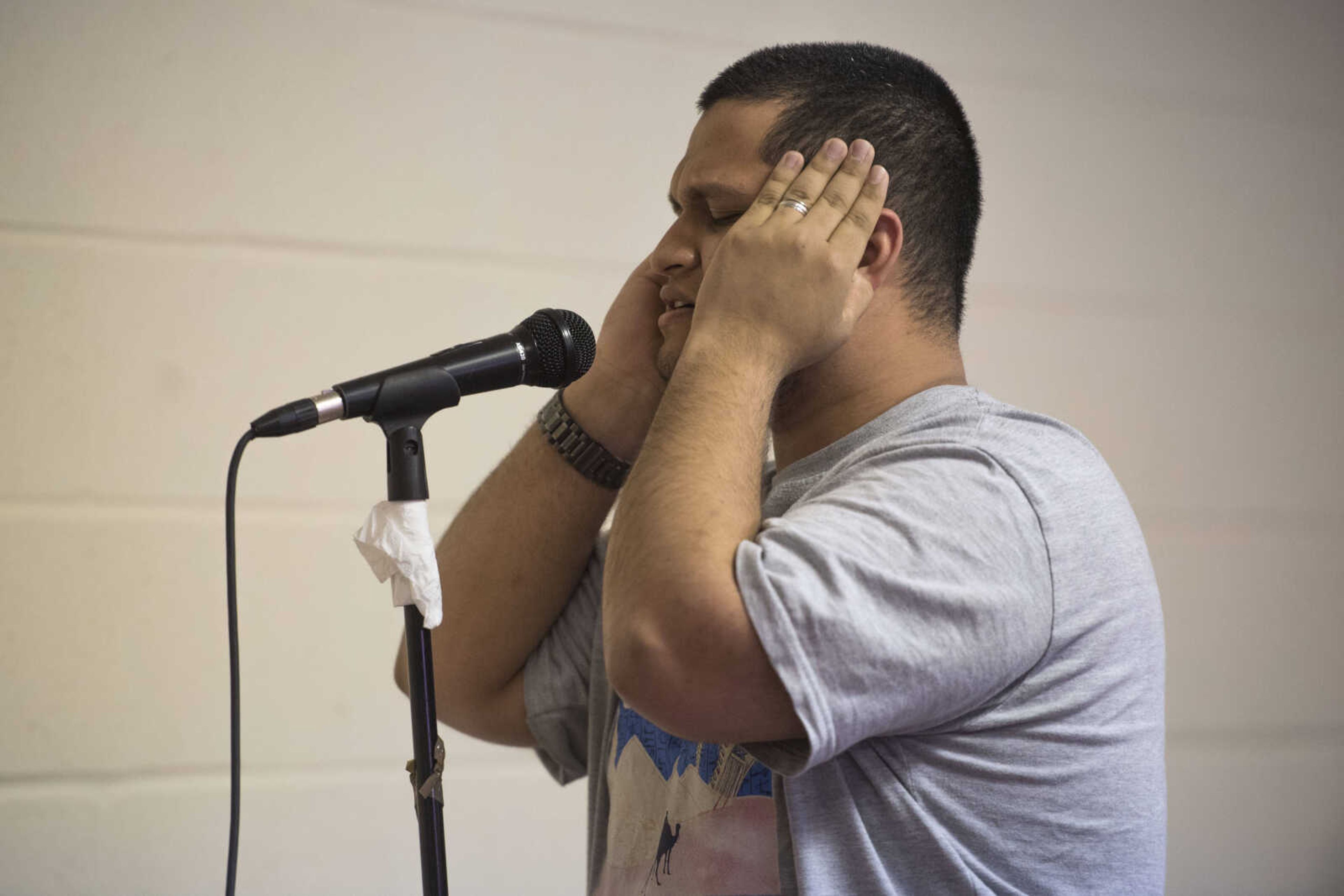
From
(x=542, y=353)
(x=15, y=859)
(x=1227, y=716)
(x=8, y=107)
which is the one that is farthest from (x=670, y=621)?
(x=1227, y=716)

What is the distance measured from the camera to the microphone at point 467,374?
3.21ft

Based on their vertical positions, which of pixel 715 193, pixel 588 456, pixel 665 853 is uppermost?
pixel 715 193

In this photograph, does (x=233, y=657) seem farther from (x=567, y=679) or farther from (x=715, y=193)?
(x=715, y=193)

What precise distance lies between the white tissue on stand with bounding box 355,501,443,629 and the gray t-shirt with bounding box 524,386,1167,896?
0.29 m

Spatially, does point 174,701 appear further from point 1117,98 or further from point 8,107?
point 1117,98

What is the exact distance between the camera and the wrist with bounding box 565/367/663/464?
146 centimetres

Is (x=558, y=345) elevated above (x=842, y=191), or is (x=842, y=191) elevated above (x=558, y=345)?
(x=842, y=191)

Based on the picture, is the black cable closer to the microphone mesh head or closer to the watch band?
the microphone mesh head

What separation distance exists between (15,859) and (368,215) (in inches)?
51.3

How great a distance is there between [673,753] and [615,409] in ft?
1.47

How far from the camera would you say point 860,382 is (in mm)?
1251

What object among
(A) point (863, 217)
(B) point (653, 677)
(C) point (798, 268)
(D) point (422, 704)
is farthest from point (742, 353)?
(D) point (422, 704)

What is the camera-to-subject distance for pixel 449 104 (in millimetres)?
2256

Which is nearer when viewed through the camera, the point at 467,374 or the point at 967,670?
the point at 967,670
